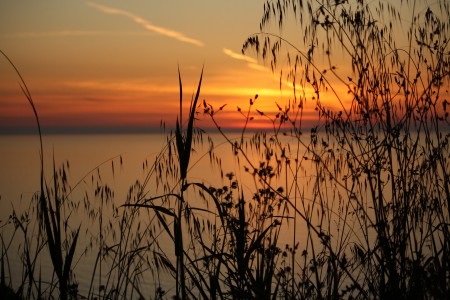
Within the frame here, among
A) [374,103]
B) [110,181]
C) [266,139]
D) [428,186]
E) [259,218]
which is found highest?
[374,103]

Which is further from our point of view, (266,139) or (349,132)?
(266,139)

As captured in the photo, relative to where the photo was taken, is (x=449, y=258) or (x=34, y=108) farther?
(x=449, y=258)

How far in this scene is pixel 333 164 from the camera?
3139mm

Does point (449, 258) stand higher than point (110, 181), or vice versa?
point (449, 258)

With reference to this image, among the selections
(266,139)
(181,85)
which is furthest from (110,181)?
(181,85)

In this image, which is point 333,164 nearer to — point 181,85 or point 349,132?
point 349,132

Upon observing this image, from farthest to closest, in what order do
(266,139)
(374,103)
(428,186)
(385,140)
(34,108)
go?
1. (266,139)
2. (428,186)
3. (374,103)
4. (385,140)
5. (34,108)

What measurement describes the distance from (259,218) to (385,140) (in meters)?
0.83

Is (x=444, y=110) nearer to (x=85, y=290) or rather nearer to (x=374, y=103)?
(x=374, y=103)

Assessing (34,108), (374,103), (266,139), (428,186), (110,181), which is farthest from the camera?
(110,181)

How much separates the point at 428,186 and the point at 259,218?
915 mm

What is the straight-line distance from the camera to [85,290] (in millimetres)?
7785

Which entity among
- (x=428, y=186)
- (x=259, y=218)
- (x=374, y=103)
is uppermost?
(x=374, y=103)

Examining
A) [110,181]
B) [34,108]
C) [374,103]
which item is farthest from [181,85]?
[110,181]
